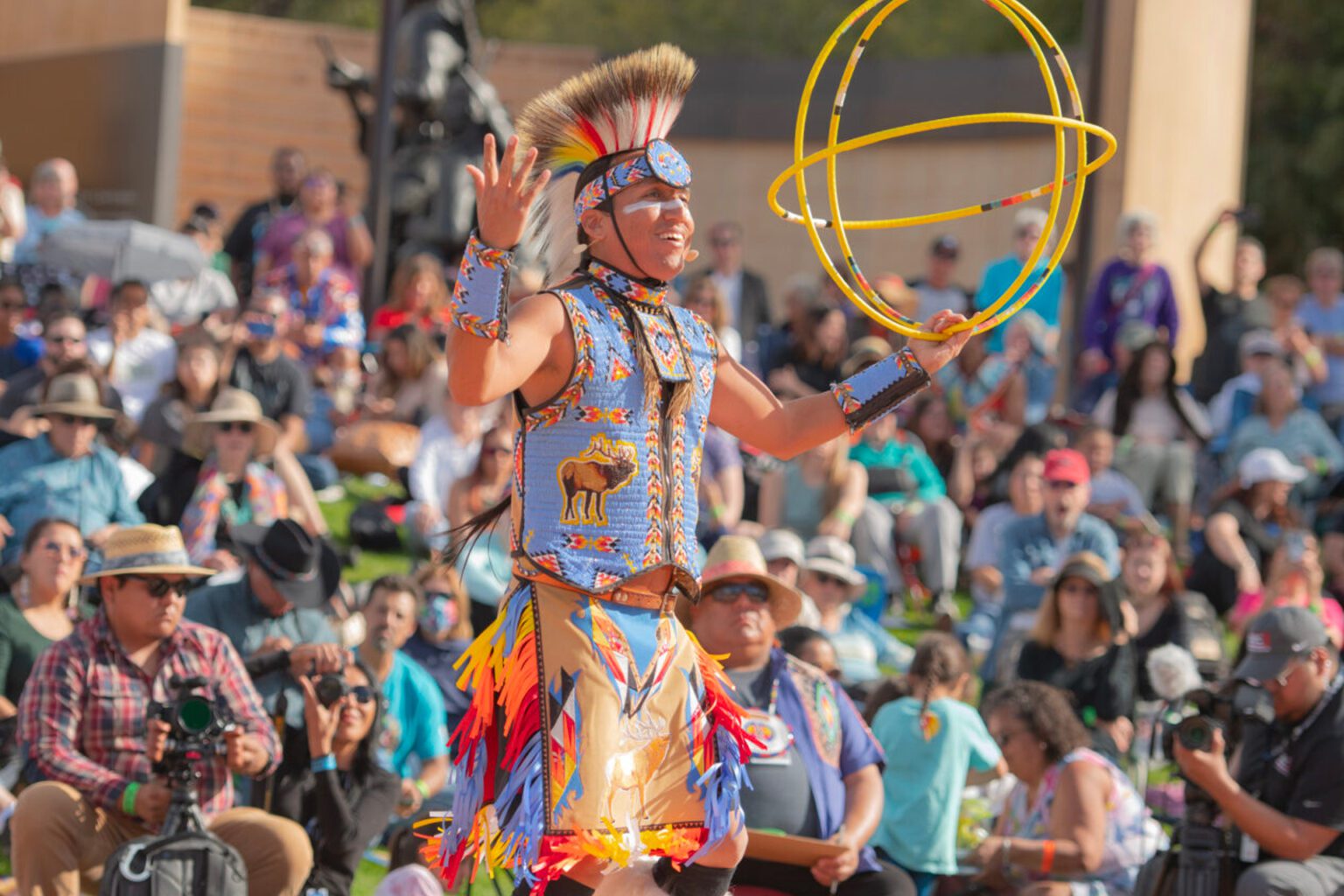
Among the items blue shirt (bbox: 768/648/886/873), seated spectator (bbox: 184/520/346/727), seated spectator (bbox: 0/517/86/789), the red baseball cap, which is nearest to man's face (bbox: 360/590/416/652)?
seated spectator (bbox: 184/520/346/727)

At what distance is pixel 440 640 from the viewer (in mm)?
8172

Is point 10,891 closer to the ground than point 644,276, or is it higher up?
closer to the ground

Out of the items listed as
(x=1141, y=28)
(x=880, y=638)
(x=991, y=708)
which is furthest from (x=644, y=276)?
(x=1141, y=28)

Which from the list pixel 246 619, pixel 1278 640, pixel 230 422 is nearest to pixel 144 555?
pixel 246 619

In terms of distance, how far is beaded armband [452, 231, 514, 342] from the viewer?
3.86m

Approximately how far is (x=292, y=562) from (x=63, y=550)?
0.85 metres

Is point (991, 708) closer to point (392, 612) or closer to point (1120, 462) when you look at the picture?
point (392, 612)

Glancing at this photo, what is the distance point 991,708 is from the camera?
6.93m

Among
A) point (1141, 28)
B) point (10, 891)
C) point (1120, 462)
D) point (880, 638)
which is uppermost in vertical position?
point (1141, 28)

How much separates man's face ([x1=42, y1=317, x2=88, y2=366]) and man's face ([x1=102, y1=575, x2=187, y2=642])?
151 inches

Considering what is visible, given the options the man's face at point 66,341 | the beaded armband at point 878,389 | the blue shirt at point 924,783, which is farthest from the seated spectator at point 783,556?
the beaded armband at point 878,389

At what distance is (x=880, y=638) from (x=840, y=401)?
5.24 metres

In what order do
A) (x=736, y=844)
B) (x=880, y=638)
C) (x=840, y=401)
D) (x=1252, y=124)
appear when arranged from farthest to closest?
1. (x=1252, y=124)
2. (x=880, y=638)
3. (x=840, y=401)
4. (x=736, y=844)

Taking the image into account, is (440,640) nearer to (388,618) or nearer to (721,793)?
(388,618)
